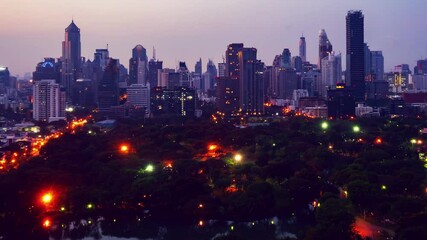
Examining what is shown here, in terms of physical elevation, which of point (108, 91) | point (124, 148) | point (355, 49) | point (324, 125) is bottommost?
point (124, 148)

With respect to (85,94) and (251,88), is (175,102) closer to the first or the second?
(251,88)

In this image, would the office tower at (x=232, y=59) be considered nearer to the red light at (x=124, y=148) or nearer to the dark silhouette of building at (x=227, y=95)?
the dark silhouette of building at (x=227, y=95)

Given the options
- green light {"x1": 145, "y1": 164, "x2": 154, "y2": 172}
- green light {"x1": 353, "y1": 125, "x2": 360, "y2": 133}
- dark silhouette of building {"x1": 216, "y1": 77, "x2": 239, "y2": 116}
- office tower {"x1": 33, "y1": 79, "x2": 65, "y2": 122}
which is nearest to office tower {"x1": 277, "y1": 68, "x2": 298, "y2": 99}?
dark silhouette of building {"x1": 216, "y1": 77, "x2": 239, "y2": 116}

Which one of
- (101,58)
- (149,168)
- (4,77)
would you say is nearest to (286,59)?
(101,58)

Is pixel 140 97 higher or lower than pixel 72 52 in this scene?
lower

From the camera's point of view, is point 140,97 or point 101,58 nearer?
point 140,97

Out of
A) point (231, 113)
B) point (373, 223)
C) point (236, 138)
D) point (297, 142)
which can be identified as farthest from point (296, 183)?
point (231, 113)

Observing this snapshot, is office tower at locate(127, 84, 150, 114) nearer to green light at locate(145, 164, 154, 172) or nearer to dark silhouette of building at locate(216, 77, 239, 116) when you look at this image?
dark silhouette of building at locate(216, 77, 239, 116)

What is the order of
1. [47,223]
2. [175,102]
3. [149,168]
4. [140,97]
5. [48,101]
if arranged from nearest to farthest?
[47,223] → [149,168] → [48,101] → [175,102] → [140,97]
